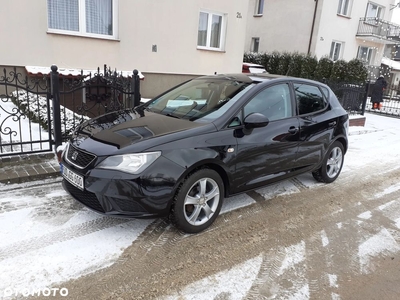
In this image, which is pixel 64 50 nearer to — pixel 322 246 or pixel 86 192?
pixel 86 192

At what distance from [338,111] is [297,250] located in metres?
2.66

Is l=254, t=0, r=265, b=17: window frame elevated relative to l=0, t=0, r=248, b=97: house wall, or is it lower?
elevated

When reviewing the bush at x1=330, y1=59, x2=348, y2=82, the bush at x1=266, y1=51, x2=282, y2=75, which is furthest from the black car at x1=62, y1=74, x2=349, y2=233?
the bush at x1=266, y1=51, x2=282, y2=75

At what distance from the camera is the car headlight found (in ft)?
9.78

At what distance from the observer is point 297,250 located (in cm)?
325

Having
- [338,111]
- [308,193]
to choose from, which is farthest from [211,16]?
[308,193]

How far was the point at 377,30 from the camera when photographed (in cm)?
2136

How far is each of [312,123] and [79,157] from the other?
9.95 feet

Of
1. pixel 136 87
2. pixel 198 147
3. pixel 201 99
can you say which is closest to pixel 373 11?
pixel 136 87

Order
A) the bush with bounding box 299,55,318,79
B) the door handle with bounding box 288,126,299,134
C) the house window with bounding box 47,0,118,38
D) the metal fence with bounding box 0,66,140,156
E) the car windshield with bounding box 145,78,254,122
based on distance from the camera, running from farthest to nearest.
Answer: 1. the bush with bounding box 299,55,318,79
2. the house window with bounding box 47,0,118,38
3. the metal fence with bounding box 0,66,140,156
4. the door handle with bounding box 288,126,299,134
5. the car windshield with bounding box 145,78,254,122

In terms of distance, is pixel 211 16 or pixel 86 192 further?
pixel 211 16

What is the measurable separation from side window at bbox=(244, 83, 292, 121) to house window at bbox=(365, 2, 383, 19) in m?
21.7

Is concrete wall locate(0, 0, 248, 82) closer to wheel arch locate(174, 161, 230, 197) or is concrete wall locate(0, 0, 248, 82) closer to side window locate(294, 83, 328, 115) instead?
side window locate(294, 83, 328, 115)

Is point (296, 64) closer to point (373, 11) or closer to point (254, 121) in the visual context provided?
point (373, 11)
